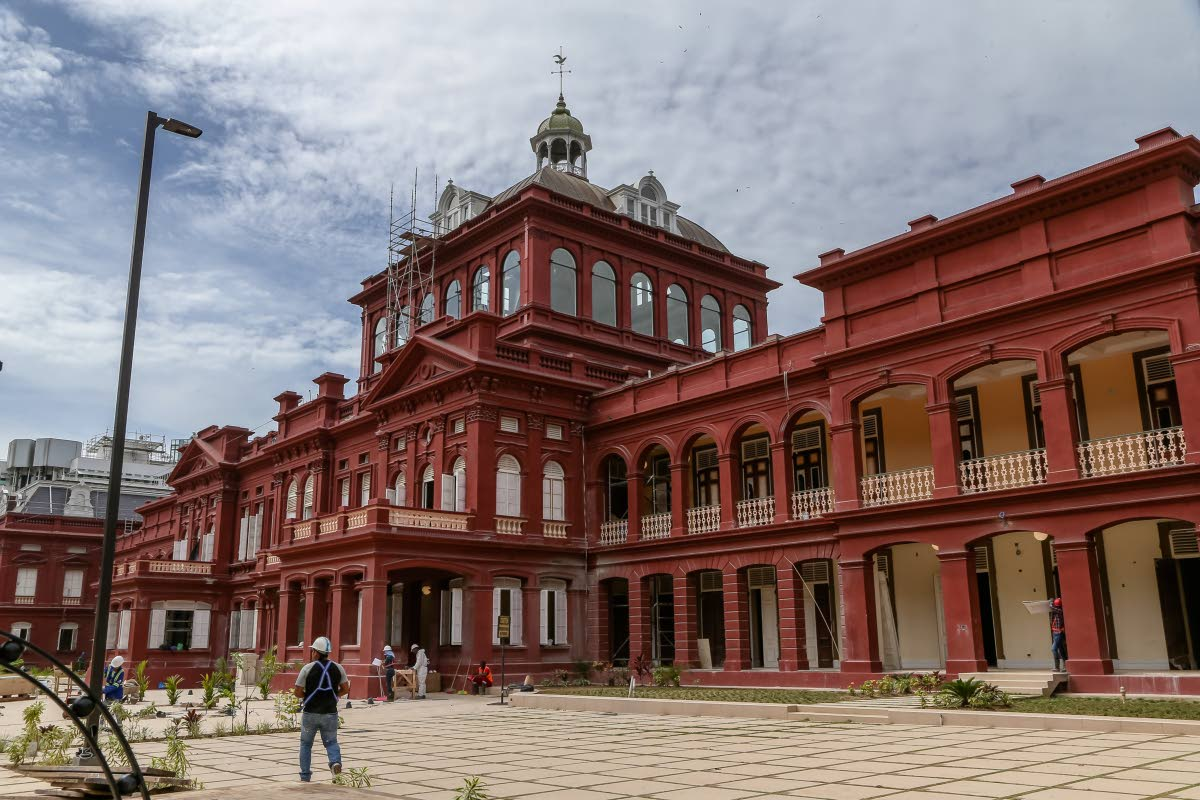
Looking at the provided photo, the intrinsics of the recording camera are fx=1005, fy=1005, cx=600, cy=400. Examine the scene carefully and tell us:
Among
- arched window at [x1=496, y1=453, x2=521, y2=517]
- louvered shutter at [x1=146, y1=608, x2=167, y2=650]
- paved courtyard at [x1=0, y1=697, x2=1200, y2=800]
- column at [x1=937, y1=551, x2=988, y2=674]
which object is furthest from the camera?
louvered shutter at [x1=146, y1=608, x2=167, y2=650]

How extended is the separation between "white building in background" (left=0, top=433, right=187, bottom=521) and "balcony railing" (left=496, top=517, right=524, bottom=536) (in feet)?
147

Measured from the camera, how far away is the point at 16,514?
56.3 metres

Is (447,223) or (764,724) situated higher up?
(447,223)

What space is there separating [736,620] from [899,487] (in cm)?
584

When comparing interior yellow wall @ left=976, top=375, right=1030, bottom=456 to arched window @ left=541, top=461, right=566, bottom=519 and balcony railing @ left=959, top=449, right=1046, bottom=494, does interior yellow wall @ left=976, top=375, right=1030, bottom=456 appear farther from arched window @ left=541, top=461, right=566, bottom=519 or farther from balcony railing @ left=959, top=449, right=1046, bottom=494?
arched window @ left=541, top=461, right=566, bottom=519

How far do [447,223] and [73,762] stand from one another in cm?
3038

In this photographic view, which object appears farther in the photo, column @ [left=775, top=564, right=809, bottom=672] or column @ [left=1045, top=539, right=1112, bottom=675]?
column @ [left=775, top=564, right=809, bottom=672]

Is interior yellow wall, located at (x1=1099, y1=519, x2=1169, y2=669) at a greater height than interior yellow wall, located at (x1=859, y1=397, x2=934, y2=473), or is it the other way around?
interior yellow wall, located at (x1=859, y1=397, x2=934, y2=473)

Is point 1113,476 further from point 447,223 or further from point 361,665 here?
Result: point 447,223

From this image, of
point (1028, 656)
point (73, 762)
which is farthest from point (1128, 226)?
point (73, 762)

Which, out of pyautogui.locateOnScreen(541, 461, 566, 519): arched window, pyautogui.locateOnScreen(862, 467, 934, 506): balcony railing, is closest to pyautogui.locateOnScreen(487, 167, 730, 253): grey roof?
pyautogui.locateOnScreen(541, 461, 566, 519): arched window

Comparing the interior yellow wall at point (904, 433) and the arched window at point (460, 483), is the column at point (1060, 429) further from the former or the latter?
the arched window at point (460, 483)

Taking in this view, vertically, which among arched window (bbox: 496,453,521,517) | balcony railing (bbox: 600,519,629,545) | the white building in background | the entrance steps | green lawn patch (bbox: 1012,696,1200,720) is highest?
the white building in background

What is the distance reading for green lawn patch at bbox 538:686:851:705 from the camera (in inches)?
749
